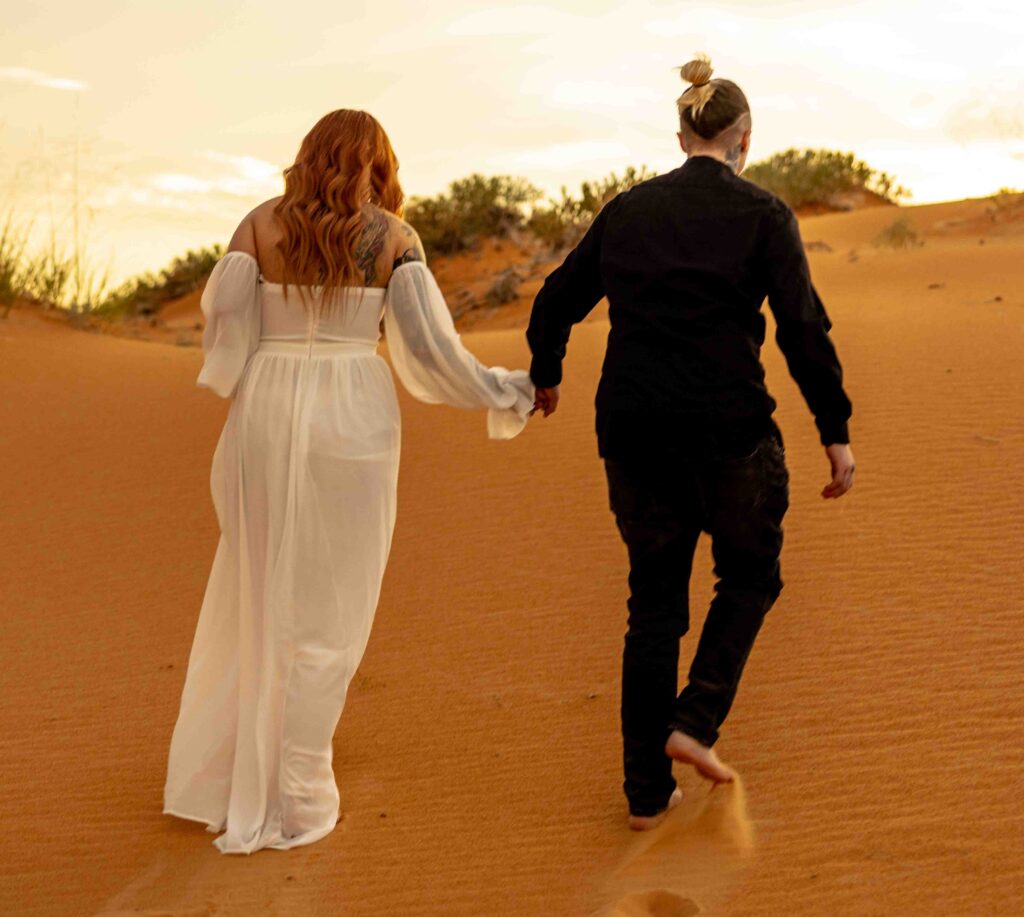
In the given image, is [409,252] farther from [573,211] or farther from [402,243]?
[573,211]

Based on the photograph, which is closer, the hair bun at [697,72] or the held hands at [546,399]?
the hair bun at [697,72]

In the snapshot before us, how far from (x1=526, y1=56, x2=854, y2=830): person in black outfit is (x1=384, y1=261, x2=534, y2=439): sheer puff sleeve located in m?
0.53

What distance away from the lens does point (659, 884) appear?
13.9 feet

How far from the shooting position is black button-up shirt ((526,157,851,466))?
4266 millimetres

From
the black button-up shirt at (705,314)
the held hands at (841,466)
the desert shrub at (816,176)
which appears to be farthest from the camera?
the desert shrub at (816,176)

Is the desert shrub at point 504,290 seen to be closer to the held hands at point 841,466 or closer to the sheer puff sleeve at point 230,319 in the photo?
the sheer puff sleeve at point 230,319

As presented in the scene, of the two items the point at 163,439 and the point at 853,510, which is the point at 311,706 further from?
the point at 163,439

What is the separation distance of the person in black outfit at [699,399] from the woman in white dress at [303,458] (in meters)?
0.71

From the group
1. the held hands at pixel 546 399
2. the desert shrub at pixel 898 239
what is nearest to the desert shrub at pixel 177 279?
the desert shrub at pixel 898 239

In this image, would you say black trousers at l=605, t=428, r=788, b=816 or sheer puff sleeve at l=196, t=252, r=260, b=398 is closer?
black trousers at l=605, t=428, r=788, b=816

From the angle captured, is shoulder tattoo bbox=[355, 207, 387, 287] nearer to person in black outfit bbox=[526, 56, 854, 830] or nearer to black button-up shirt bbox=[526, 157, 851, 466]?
person in black outfit bbox=[526, 56, 854, 830]

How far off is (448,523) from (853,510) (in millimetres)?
2369

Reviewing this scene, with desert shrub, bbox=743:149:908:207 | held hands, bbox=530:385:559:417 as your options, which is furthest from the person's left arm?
desert shrub, bbox=743:149:908:207

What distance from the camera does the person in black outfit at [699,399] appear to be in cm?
429
